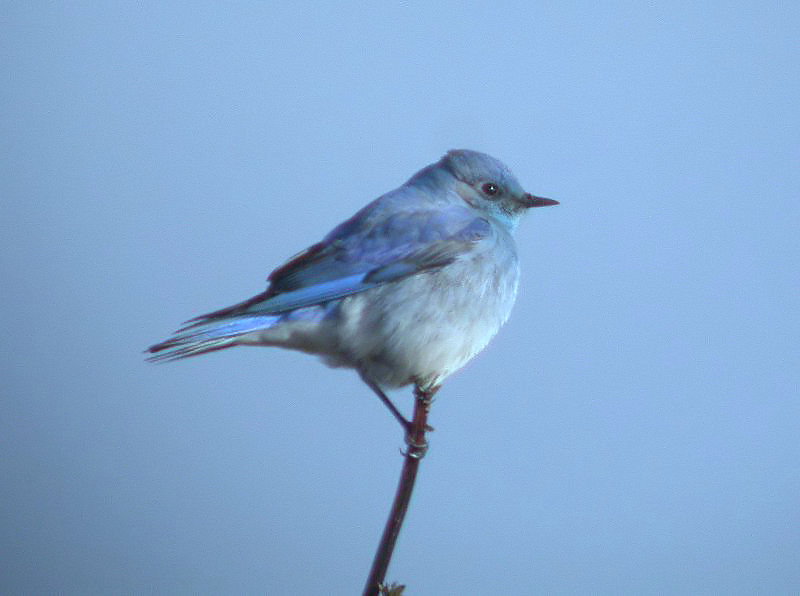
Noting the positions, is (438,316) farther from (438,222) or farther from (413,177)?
(413,177)

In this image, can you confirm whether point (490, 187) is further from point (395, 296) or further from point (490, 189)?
point (395, 296)

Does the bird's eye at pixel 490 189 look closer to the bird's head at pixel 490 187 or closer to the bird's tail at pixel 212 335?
the bird's head at pixel 490 187

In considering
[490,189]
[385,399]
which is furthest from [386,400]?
[490,189]

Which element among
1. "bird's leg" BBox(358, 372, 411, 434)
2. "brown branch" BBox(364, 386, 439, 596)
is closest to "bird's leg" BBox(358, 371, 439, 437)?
"bird's leg" BBox(358, 372, 411, 434)

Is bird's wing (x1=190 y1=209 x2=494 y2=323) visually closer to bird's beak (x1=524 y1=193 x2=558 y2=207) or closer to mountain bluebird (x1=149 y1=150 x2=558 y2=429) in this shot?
mountain bluebird (x1=149 y1=150 x2=558 y2=429)

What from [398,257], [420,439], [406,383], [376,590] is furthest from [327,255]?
[376,590]
